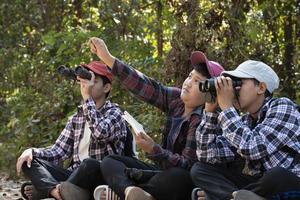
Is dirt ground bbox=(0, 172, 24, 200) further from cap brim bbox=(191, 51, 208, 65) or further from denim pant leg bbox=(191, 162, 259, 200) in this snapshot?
denim pant leg bbox=(191, 162, 259, 200)

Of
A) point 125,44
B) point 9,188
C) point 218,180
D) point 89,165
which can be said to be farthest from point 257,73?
point 9,188

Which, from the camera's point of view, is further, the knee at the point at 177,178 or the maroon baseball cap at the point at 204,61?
the maroon baseball cap at the point at 204,61

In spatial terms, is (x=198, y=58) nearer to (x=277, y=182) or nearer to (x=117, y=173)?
(x=117, y=173)

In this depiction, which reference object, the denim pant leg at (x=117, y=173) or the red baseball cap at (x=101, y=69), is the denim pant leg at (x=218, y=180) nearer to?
the denim pant leg at (x=117, y=173)

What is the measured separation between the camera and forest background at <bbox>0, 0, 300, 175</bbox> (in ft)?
22.0

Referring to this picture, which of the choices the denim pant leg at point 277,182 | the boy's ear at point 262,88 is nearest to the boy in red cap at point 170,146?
the boy's ear at point 262,88

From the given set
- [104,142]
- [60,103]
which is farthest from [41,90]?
[104,142]

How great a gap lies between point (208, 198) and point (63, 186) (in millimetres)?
1099

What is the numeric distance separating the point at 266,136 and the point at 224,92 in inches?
12.9

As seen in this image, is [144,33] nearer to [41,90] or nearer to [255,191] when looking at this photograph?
[41,90]

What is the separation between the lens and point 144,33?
9.09m

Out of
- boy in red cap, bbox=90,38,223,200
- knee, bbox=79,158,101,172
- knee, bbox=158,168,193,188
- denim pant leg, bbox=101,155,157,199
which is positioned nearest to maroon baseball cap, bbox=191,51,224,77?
boy in red cap, bbox=90,38,223,200

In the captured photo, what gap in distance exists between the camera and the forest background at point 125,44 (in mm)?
6691

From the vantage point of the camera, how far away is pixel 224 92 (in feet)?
12.9
